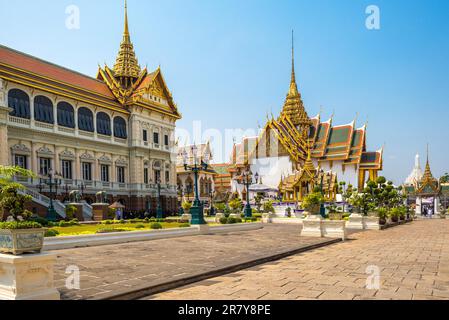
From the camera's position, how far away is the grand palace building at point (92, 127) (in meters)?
31.1

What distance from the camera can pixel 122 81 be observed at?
153 feet

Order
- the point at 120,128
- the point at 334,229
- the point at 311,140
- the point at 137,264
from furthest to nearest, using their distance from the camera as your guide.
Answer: the point at 311,140, the point at 120,128, the point at 334,229, the point at 137,264

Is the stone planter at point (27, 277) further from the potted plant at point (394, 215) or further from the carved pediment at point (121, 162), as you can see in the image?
the carved pediment at point (121, 162)

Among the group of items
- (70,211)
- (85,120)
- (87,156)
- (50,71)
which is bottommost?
(70,211)

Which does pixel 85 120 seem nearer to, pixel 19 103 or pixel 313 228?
pixel 19 103

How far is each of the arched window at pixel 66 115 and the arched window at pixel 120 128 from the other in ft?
18.7

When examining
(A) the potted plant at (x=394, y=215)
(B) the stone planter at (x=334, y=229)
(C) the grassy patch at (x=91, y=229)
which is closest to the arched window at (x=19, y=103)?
(C) the grassy patch at (x=91, y=229)

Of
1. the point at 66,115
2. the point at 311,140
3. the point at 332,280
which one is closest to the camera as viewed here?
the point at 332,280

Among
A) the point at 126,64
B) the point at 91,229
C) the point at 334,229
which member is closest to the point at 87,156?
the point at 126,64

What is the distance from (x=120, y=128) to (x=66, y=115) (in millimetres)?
7174

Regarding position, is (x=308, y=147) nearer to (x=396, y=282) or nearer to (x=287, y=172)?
(x=287, y=172)

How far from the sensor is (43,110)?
33.2m

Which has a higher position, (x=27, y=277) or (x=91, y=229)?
(x=27, y=277)
